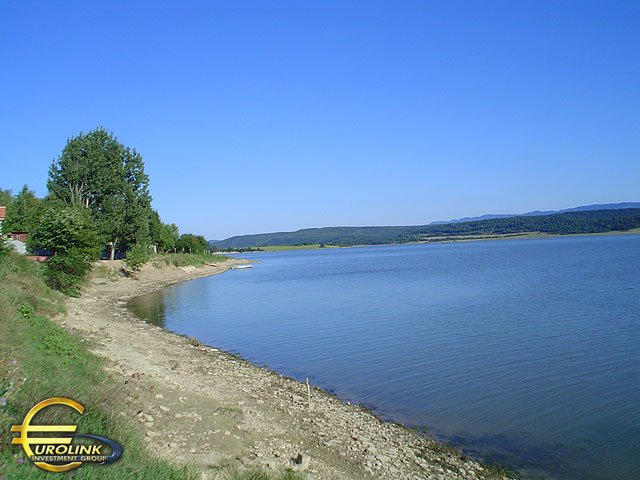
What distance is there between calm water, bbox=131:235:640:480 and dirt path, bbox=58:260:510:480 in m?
1.44

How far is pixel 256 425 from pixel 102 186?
49.0 meters

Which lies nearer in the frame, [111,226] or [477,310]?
[477,310]

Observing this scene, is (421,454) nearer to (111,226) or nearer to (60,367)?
(60,367)

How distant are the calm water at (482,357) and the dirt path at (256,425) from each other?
144 centimetres

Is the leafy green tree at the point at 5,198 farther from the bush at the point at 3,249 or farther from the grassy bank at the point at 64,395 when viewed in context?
the grassy bank at the point at 64,395

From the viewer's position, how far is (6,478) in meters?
4.98

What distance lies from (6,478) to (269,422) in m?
7.17

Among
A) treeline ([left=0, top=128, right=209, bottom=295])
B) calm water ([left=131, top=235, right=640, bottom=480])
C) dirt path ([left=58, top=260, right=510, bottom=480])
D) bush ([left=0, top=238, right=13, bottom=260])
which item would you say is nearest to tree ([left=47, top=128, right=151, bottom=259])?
treeline ([left=0, top=128, right=209, bottom=295])

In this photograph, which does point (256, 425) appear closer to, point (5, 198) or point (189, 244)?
point (5, 198)

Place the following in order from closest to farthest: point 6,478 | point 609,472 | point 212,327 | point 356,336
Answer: point 6,478 < point 609,472 < point 356,336 < point 212,327

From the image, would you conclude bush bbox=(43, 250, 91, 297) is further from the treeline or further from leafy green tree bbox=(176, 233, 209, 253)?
leafy green tree bbox=(176, 233, 209, 253)

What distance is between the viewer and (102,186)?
54.1 m

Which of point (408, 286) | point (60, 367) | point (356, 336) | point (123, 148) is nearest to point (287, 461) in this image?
point (60, 367)

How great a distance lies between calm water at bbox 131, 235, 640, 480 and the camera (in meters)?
11.7
